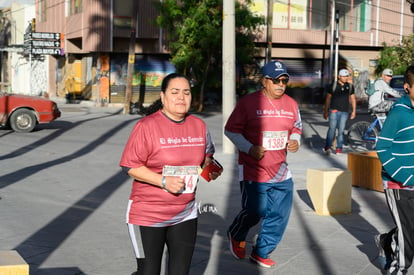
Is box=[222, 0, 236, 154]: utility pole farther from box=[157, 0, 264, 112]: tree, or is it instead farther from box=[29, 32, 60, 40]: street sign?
box=[29, 32, 60, 40]: street sign

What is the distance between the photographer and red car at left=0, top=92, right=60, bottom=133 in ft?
68.0

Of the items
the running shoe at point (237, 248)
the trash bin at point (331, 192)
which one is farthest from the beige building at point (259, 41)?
the running shoe at point (237, 248)

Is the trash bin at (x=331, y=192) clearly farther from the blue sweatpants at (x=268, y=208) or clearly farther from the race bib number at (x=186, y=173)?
the race bib number at (x=186, y=173)

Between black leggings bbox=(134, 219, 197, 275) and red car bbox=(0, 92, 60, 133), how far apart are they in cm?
1662

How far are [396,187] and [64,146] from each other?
519 inches

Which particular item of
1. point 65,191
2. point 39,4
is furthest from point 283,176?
point 39,4

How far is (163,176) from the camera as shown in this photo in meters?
4.77

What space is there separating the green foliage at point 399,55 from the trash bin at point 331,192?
31.9 meters

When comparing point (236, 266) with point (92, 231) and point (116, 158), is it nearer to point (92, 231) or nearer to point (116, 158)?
point (92, 231)

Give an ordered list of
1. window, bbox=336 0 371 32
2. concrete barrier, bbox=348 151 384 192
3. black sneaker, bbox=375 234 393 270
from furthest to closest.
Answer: window, bbox=336 0 371 32
concrete barrier, bbox=348 151 384 192
black sneaker, bbox=375 234 393 270

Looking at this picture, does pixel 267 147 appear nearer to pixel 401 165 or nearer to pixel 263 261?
pixel 263 261

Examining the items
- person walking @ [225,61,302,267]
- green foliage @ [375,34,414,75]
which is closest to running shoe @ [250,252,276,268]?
person walking @ [225,61,302,267]

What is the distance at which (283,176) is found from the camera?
687 centimetres

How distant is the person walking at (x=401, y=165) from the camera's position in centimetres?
577
